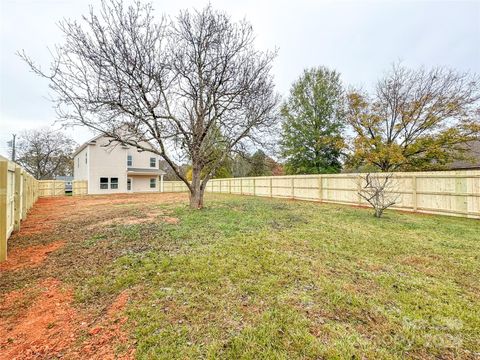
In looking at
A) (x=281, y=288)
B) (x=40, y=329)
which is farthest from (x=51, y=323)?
(x=281, y=288)

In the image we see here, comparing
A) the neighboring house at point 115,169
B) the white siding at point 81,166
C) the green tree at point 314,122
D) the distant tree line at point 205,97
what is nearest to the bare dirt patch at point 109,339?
the distant tree line at point 205,97

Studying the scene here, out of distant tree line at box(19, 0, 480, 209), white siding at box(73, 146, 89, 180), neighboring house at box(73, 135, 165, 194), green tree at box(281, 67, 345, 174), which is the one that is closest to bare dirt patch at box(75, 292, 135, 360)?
distant tree line at box(19, 0, 480, 209)

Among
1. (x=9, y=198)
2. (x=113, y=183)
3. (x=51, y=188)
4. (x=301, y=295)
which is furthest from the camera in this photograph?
(x=113, y=183)

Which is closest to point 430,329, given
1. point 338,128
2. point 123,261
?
point 123,261

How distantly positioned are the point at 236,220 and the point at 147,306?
4.66 metres

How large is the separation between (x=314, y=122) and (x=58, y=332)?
800 inches

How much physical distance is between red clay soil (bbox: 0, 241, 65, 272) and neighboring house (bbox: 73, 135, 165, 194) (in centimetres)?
1723

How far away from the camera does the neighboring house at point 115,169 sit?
21938 millimetres

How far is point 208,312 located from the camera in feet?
7.97

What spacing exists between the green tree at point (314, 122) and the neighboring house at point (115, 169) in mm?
15099

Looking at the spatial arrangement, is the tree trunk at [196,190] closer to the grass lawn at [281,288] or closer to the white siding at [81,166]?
the grass lawn at [281,288]

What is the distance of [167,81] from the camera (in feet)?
27.7

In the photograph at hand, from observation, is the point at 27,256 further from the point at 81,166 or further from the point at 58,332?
the point at 81,166

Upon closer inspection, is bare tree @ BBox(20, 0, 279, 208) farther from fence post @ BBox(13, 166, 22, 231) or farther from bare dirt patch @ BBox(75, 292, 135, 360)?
bare dirt patch @ BBox(75, 292, 135, 360)
